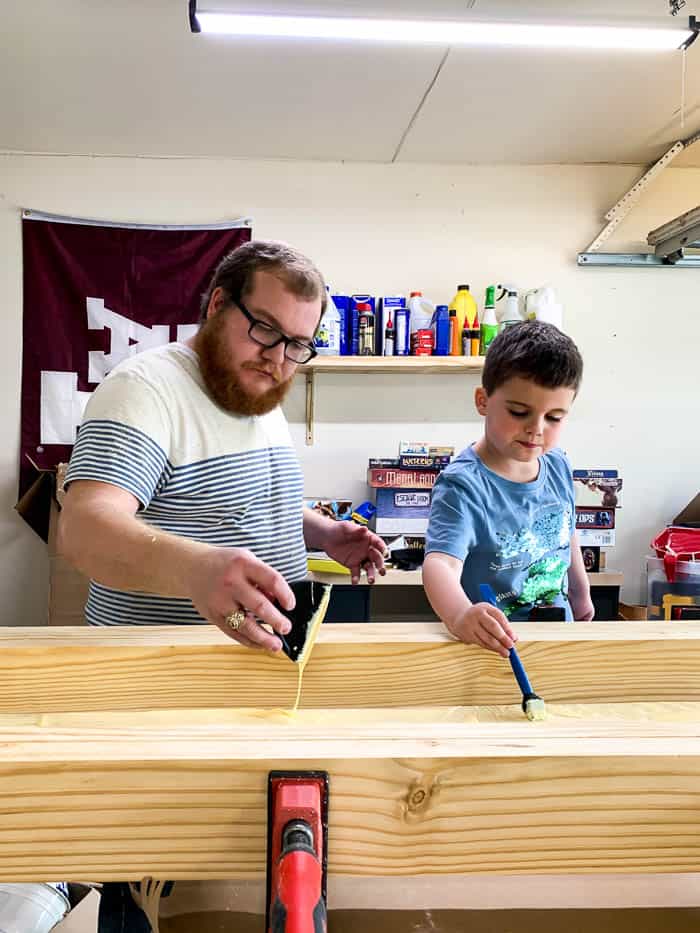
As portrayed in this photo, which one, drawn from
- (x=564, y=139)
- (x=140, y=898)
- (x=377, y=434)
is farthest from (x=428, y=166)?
(x=140, y=898)

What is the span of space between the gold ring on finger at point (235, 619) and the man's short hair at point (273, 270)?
83cm

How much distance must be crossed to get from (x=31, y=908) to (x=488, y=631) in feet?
2.78

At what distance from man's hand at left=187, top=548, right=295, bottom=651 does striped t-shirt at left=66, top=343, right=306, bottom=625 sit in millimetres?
393

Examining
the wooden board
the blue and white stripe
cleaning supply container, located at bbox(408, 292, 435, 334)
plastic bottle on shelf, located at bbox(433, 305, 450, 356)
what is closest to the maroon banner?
cleaning supply container, located at bbox(408, 292, 435, 334)

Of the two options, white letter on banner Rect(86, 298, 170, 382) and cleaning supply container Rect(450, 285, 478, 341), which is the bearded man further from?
white letter on banner Rect(86, 298, 170, 382)

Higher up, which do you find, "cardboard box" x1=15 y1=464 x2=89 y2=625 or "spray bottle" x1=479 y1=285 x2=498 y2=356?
"spray bottle" x1=479 y1=285 x2=498 y2=356

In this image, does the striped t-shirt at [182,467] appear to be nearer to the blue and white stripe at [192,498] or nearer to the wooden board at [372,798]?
the blue and white stripe at [192,498]

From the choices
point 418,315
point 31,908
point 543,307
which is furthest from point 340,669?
point 543,307

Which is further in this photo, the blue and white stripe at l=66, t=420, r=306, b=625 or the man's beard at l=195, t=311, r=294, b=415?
the man's beard at l=195, t=311, r=294, b=415

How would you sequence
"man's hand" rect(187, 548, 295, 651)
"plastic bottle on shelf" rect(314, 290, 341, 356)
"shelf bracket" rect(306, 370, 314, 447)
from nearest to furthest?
1. "man's hand" rect(187, 548, 295, 651)
2. "plastic bottle on shelf" rect(314, 290, 341, 356)
3. "shelf bracket" rect(306, 370, 314, 447)

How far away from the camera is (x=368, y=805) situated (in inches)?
18.9

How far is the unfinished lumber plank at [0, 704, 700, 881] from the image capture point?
47 cm

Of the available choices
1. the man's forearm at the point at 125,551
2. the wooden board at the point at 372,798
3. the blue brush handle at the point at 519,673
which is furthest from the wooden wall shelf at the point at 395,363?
the wooden board at the point at 372,798

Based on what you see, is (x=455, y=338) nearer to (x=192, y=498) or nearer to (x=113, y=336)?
(x=113, y=336)
